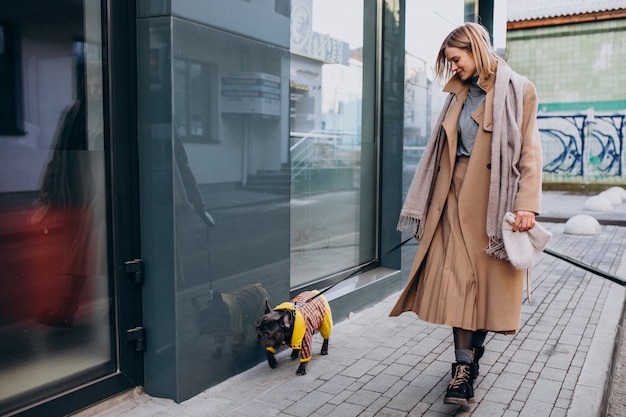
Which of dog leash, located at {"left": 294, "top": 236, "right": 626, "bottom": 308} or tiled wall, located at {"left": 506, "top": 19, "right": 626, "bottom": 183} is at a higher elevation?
tiled wall, located at {"left": 506, "top": 19, "right": 626, "bottom": 183}

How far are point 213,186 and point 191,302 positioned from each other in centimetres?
72

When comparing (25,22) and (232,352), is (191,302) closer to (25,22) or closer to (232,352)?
(232,352)

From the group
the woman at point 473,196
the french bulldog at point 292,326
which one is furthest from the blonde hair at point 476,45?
the french bulldog at point 292,326

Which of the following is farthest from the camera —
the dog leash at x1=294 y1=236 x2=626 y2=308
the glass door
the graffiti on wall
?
the graffiti on wall

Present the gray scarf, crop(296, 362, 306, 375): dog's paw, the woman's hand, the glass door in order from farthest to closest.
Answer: crop(296, 362, 306, 375): dog's paw
the gray scarf
the woman's hand
the glass door

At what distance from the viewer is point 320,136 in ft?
20.5

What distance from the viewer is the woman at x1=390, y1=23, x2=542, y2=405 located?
145 inches

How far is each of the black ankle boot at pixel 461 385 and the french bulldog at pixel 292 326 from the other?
3.26 feet

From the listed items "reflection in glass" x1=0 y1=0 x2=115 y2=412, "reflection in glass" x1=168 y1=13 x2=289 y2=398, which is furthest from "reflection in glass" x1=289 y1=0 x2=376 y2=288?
"reflection in glass" x1=0 y1=0 x2=115 y2=412

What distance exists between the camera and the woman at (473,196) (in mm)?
3674

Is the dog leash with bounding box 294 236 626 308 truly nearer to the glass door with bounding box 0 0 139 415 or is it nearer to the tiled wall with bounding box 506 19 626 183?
the glass door with bounding box 0 0 139 415

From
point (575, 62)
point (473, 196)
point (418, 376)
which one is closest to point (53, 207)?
point (473, 196)

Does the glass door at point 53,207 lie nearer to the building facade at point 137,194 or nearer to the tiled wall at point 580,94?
the building facade at point 137,194

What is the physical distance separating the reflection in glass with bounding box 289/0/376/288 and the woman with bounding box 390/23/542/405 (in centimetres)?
193
